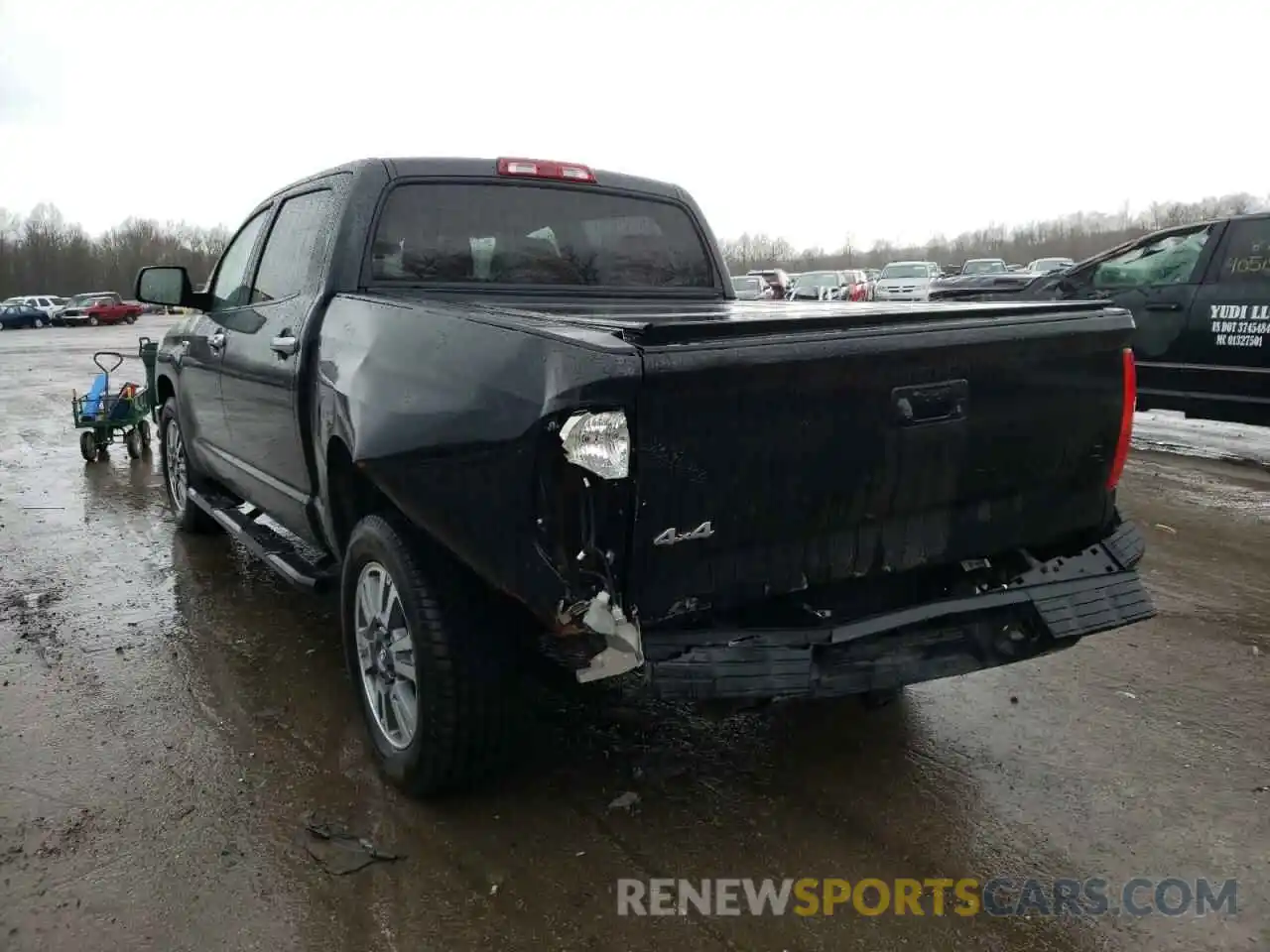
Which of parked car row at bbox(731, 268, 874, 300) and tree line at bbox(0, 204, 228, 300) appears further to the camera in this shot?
tree line at bbox(0, 204, 228, 300)

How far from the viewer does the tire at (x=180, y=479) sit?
5954 millimetres

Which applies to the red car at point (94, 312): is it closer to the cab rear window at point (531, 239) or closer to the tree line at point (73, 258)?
the tree line at point (73, 258)

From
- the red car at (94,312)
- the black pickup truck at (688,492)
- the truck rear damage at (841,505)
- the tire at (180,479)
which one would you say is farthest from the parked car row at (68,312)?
the truck rear damage at (841,505)

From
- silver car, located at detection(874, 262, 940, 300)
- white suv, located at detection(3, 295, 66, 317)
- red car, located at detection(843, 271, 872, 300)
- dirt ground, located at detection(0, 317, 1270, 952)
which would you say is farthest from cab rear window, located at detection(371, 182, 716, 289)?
white suv, located at detection(3, 295, 66, 317)

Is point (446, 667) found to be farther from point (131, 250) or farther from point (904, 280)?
point (131, 250)

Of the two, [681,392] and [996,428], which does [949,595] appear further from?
[681,392]

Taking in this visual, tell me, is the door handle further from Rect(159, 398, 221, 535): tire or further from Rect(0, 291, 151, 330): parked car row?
Rect(0, 291, 151, 330): parked car row

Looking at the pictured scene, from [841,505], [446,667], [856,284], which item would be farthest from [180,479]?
[856,284]

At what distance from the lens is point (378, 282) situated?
378cm

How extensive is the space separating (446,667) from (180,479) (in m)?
4.28

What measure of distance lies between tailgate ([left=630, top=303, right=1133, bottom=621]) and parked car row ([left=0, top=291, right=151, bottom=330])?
53.3m

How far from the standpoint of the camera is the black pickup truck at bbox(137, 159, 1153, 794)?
2320 mm

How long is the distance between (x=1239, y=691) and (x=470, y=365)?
10.4 ft

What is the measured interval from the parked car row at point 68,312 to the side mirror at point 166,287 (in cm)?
4929
